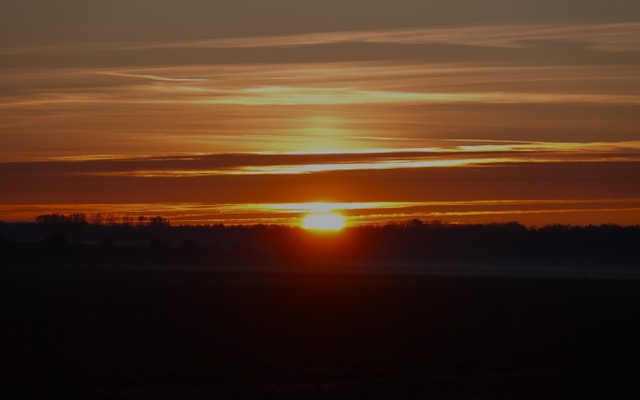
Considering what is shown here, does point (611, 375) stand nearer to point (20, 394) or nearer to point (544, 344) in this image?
point (544, 344)

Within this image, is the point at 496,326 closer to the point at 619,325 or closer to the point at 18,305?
the point at 619,325

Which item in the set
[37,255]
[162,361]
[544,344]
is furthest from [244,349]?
[37,255]

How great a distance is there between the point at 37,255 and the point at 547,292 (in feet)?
249

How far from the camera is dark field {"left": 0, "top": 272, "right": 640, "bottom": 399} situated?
1102 inches

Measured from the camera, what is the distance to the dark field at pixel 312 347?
27984 mm

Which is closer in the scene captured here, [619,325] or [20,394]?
[20,394]

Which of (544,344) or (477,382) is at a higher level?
(544,344)

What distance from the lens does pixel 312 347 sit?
3569 cm

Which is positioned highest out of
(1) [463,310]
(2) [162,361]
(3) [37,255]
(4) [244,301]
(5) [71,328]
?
(3) [37,255]

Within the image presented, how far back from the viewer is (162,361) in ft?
106

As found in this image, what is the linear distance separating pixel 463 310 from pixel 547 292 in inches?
871

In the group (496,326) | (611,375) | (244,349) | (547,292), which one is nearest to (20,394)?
(244,349)

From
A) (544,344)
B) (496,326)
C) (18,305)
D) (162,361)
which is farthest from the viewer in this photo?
(18,305)

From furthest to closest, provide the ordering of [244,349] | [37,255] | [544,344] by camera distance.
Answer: [37,255], [544,344], [244,349]
